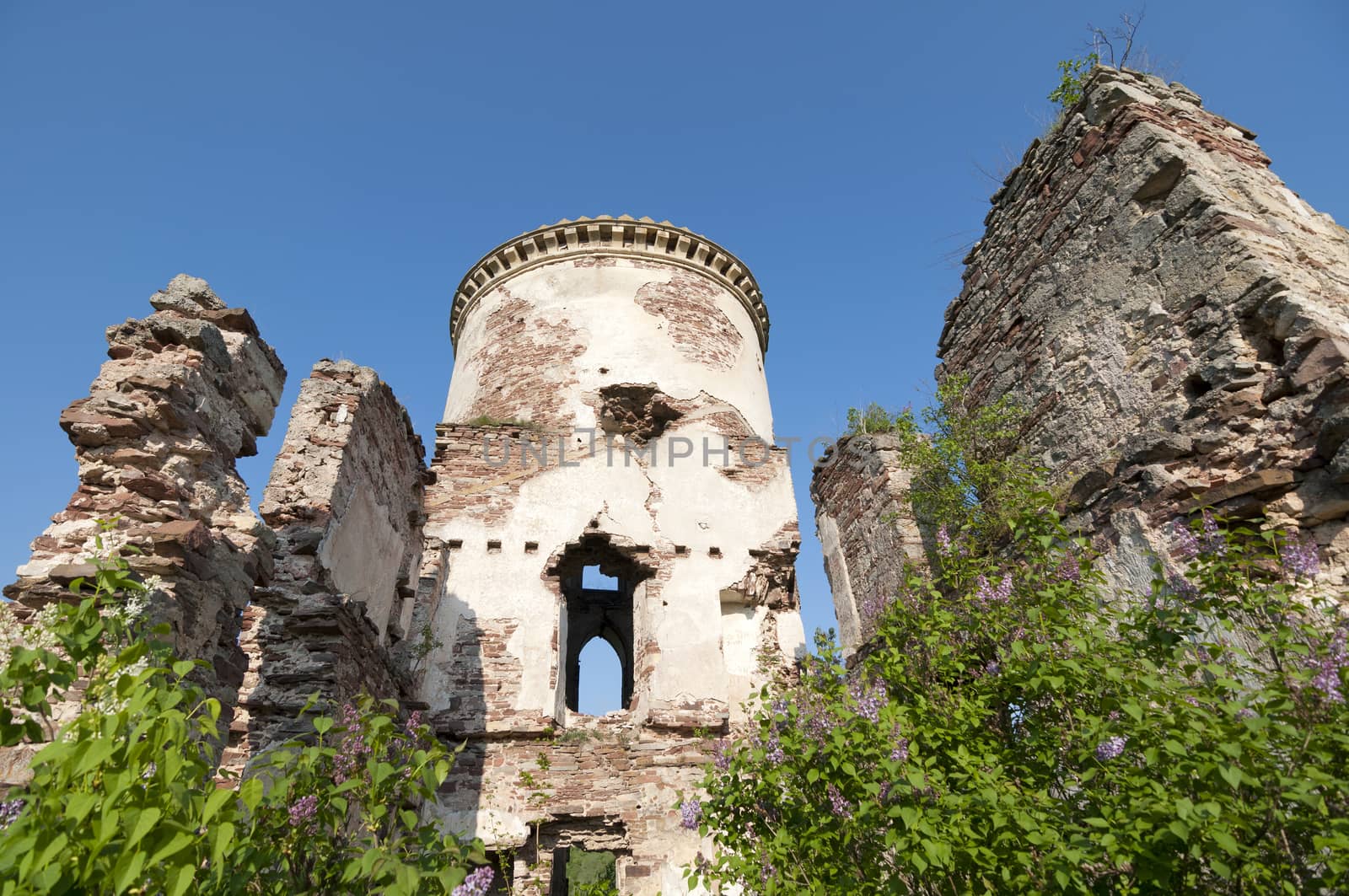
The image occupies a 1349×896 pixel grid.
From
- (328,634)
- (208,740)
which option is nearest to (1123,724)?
(208,740)

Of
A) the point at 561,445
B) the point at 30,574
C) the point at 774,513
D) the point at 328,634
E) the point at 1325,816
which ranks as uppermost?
the point at 561,445

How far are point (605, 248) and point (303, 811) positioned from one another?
10613 mm

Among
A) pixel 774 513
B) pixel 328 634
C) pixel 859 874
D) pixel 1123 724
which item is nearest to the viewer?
pixel 1123 724

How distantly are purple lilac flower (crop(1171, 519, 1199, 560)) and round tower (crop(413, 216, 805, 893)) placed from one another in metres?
5.41

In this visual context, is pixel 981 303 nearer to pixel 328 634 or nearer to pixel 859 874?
pixel 859 874

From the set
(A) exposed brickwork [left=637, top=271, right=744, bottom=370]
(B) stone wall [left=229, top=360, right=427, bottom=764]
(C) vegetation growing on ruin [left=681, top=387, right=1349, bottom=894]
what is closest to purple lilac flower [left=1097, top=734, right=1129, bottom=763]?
(C) vegetation growing on ruin [left=681, top=387, right=1349, bottom=894]

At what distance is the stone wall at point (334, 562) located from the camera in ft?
17.2

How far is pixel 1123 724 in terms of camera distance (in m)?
2.92

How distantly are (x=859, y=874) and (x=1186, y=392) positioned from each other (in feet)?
11.7

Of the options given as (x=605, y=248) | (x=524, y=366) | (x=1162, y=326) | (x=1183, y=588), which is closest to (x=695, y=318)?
(x=605, y=248)

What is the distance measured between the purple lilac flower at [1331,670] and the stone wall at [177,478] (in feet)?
14.2

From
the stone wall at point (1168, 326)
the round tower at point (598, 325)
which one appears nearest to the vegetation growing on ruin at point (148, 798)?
the stone wall at point (1168, 326)

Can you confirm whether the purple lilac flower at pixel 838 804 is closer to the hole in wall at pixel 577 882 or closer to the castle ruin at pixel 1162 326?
the castle ruin at pixel 1162 326

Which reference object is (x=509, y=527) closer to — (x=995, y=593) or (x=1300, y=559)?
(x=995, y=593)
